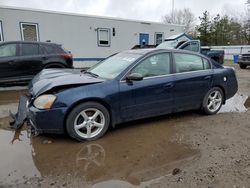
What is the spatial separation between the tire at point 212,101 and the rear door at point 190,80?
138 mm

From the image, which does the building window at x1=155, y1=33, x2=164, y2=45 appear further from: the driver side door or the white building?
the driver side door

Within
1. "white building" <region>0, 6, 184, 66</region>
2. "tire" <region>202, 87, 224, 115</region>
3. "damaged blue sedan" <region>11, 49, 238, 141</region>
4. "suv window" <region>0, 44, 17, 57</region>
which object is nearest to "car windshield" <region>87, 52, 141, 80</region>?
"damaged blue sedan" <region>11, 49, 238, 141</region>

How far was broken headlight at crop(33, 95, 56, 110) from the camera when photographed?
3.49 meters

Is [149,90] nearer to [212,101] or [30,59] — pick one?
→ [212,101]

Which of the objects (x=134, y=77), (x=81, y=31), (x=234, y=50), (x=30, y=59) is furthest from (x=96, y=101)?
(x=234, y=50)

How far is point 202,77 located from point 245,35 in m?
35.5

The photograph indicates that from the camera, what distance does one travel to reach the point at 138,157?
3.29 meters

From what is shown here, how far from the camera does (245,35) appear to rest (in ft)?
115

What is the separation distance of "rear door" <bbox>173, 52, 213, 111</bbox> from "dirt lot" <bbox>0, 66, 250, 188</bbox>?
455mm

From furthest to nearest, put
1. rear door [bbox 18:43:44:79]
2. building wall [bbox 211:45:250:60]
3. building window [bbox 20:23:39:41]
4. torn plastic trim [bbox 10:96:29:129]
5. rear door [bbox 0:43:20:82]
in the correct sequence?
1. building wall [bbox 211:45:250:60]
2. building window [bbox 20:23:39:41]
3. rear door [bbox 18:43:44:79]
4. rear door [bbox 0:43:20:82]
5. torn plastic trim [bbox 10:96:29:129]

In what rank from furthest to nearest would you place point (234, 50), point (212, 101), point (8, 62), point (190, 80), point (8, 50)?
point (234, 50) → point (8, 50) → point (8, 62) → point (212, 101) → point (190, 80)

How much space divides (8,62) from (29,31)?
5.98 m

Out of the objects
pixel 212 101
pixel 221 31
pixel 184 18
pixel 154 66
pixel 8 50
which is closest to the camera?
pixel 154 66

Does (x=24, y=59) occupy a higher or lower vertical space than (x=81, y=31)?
lower
